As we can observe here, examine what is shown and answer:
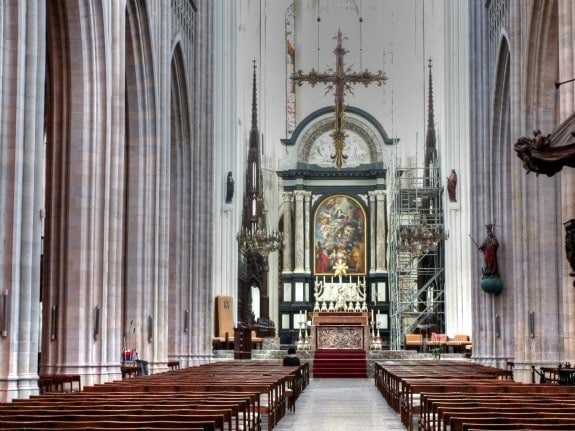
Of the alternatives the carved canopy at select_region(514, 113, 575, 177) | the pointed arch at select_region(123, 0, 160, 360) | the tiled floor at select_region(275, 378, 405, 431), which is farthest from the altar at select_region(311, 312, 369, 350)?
the carved canopy at select_region(514, 113, 575, 177)

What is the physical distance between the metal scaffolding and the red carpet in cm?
610

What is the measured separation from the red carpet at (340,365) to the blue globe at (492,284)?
25.7ft

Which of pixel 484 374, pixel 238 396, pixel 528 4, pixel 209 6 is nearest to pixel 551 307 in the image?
pixel 484 374

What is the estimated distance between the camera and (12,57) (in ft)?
58.0

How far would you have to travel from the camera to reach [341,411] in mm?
20625

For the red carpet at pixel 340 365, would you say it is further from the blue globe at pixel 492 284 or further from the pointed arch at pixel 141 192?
the pointed arch at pixel 141 192

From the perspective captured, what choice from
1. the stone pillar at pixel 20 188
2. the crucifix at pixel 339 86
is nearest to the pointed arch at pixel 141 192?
the stone pillar at pixel 20 188

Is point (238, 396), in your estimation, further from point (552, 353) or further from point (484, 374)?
point (552, 353)

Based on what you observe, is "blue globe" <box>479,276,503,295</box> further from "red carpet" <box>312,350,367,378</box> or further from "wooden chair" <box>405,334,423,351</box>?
"wooden chair" <box>405,334,423,351</box>

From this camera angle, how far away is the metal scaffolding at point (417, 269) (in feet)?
150

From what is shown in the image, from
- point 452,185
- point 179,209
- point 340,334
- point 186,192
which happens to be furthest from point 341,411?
point 452,185

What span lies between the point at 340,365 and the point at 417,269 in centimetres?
949

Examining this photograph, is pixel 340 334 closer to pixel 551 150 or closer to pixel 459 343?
pixel 459 343

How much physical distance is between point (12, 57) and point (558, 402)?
10.7 meters
